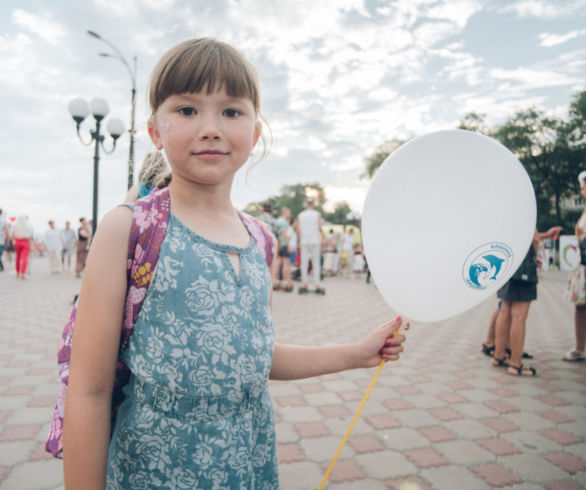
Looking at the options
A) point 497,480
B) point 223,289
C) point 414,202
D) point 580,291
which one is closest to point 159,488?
point 223,289

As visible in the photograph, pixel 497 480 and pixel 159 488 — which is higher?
pixel 159 488

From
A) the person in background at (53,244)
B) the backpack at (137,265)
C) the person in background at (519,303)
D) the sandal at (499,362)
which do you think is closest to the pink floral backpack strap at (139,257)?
the backpack at (137,265)

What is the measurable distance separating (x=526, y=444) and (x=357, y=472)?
1196 millimetres

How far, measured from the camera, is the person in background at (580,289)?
426 cm

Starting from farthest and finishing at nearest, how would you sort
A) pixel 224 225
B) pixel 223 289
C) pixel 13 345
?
pixel 13 345 < pixel 224 225 < pixel 223 289

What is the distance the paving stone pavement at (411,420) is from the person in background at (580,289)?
0.16 m

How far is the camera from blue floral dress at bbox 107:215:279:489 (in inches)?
35.8

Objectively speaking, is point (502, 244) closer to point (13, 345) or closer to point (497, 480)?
point (497, 480)

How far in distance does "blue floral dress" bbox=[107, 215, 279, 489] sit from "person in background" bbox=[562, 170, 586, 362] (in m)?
4.38

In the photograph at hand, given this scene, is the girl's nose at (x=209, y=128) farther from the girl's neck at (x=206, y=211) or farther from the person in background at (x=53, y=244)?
the person in background at (x=53, y=244)

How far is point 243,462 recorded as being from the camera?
982 mm

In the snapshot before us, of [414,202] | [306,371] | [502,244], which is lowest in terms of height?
[306,371]

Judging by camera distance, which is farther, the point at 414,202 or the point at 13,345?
the point at 13,345

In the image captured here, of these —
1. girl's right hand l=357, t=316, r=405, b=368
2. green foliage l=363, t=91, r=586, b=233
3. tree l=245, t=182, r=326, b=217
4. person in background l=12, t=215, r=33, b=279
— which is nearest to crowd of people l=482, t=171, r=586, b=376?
girl's right hand l=357, t=316, r=405, b=368
